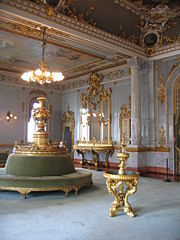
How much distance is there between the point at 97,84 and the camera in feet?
40.1

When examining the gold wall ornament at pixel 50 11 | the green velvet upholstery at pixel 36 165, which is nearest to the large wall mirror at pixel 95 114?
the gold wall ornament at pixel 50 11

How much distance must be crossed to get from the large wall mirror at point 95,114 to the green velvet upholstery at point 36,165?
221 inches

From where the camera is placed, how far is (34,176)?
18.3 feet

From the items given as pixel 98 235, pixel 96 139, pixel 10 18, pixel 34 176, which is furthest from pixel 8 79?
pixel 98 235

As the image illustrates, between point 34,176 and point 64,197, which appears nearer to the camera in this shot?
point 64,197

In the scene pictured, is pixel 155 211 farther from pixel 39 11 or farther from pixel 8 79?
pixel 8 79

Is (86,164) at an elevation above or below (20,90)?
below

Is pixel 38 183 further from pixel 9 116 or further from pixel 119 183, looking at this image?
pixel 9 116

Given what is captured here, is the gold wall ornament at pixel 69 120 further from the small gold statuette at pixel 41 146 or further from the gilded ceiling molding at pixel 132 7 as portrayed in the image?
the gilded ceiling molding at pixel 132 7

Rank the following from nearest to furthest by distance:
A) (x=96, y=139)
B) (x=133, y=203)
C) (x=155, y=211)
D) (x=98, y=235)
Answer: (x=98, y=235) < (x=155, y=211) < (x=133, y=203) < (x=96, y=139)

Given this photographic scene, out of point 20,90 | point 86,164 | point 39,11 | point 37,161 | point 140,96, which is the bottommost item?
point 86,164

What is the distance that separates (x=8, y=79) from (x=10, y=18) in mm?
6644

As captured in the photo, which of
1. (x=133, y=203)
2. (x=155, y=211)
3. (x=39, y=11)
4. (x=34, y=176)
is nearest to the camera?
(x=155, y=211)

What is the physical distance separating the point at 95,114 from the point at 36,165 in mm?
6826
